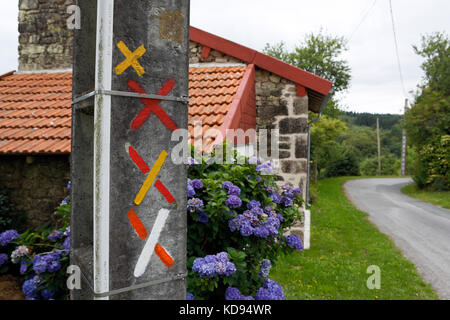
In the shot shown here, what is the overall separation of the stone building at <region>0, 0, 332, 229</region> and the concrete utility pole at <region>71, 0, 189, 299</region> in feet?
8.70

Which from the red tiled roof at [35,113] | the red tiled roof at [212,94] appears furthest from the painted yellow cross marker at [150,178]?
the red tiled roof at [35,113]

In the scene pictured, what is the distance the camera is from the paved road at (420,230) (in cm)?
553

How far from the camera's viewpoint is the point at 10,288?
2.85 metres

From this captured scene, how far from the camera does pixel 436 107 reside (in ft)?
58.2

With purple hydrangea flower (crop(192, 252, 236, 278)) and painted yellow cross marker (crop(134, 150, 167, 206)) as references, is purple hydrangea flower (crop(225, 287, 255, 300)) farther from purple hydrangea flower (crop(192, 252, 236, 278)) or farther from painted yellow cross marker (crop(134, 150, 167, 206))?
painted yellow cross marker (crop(134, 150, 167, 206))

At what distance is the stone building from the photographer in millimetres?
4668

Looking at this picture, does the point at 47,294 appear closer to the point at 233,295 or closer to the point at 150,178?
the point at 233,295

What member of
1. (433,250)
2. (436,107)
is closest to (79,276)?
(433,250)

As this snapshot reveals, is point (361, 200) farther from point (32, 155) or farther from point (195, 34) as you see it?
point (32, 155)

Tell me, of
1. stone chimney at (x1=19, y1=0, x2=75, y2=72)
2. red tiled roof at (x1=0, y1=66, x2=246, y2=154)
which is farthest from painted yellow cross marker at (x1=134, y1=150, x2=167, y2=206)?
stone chimney at (x1=19, y1=0, x2=75, y2=72)

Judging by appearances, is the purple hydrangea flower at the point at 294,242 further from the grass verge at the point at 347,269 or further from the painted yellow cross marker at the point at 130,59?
the grass verge at the point at 347,269

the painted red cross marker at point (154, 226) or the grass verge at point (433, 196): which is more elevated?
the painted red cross marker at point (154, 226)

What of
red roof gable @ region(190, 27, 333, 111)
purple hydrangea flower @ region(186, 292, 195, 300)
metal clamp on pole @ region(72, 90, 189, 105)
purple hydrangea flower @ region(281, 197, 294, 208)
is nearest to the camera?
metal clamp on pole @ region(72, 90, 189, 105)

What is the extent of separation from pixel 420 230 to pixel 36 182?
8984 millimetres
